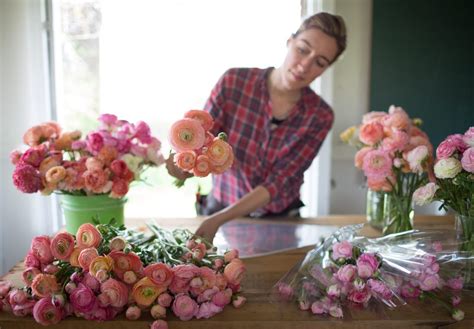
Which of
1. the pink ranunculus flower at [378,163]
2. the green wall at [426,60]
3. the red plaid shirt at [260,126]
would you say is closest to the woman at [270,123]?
the red plaid shirt at [260,126]

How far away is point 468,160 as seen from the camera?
3.09 feet

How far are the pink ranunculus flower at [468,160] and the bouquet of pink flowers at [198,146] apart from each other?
19.5 inches

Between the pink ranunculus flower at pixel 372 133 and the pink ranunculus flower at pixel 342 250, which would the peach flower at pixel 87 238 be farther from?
the pink ranunculus flower at pixel 372 133

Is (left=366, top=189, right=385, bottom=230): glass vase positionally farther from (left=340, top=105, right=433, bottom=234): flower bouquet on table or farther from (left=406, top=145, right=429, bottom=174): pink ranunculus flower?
(left=406, top=145, right=429, bottom=174): pink ranunculus flower

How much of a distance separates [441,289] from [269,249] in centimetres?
52

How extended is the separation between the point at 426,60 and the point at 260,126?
3.66 ft

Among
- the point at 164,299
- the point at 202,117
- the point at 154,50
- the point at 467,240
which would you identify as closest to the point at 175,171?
the point at 202,117

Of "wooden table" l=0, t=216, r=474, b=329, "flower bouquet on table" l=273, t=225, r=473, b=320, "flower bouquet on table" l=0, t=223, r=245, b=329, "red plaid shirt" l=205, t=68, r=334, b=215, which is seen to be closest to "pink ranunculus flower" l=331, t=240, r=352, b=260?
"flower bouquet on table" l=273, t=225, r=473, b=320

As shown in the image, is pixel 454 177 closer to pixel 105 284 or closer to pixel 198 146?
pixel 198 146

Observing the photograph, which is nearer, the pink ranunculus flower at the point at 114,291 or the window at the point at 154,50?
the pink ranunculus flower at the point at 114,291

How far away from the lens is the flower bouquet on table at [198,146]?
0.88m

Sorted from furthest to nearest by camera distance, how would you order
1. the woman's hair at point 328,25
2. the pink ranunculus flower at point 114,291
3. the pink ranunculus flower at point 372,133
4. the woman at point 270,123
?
the woman at point 270,123
the woman's hair at point 328,25
the pink ranunculus flower at point 372,133
the pink ranunculus flower at point 114,291

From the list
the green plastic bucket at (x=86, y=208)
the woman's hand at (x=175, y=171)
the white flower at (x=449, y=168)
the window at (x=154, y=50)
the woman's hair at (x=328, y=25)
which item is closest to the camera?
the white flower at (x=449, y=168)

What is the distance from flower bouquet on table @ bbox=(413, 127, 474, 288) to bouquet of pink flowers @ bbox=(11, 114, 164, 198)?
73 centimetres
